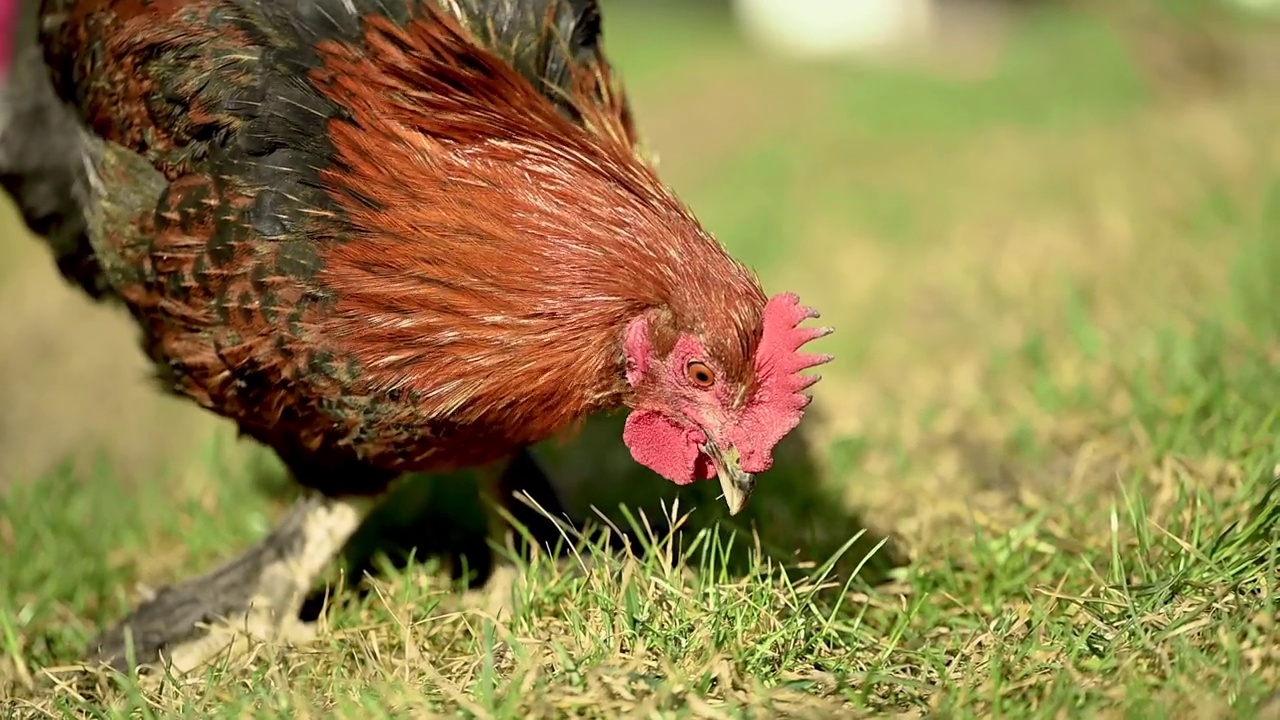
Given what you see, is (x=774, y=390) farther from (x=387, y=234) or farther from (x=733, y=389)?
(x=387, y=234)

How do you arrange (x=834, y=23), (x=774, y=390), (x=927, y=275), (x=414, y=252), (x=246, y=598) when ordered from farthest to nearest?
(x=834, y=23) < (x=927, y=275) < (x=246, y=598) < (x=414, y=252) < (x=774, y=390)

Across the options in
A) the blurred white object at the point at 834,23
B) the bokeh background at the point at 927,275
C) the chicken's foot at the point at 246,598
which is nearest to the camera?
the chicken's foot at the point at 246,598

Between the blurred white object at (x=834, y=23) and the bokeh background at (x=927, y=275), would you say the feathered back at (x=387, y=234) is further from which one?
the blurred white object at (x=834, y=23)

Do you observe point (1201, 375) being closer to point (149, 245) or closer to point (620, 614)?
point (620, 614)

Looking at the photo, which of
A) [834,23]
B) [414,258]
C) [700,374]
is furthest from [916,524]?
[834,23]

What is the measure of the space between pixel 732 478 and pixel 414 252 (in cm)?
Answer: 85

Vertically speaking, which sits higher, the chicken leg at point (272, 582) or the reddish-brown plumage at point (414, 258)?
the reddish-brown plumage at point (414, 258)

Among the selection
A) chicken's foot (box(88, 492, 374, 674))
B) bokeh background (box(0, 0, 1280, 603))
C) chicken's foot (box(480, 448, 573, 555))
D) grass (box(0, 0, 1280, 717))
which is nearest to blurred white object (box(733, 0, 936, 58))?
bokeh background (box(0, 0, 1280, 603))

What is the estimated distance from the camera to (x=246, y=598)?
3133 mm

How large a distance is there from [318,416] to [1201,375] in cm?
270

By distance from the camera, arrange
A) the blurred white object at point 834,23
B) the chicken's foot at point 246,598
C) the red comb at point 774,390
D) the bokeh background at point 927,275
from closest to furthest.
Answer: the red comb at point 774,390
the chicken's foot at point 246,598
the bokeh background at point 927,275
the blurred white object at point 834,23

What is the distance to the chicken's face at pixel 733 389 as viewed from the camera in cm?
238

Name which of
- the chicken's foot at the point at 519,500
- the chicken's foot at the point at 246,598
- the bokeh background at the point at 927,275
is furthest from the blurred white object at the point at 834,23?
the chicken's foot at the point at 246,598

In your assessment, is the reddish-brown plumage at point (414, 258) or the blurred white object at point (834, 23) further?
the blurred white object at point (834, 23)
